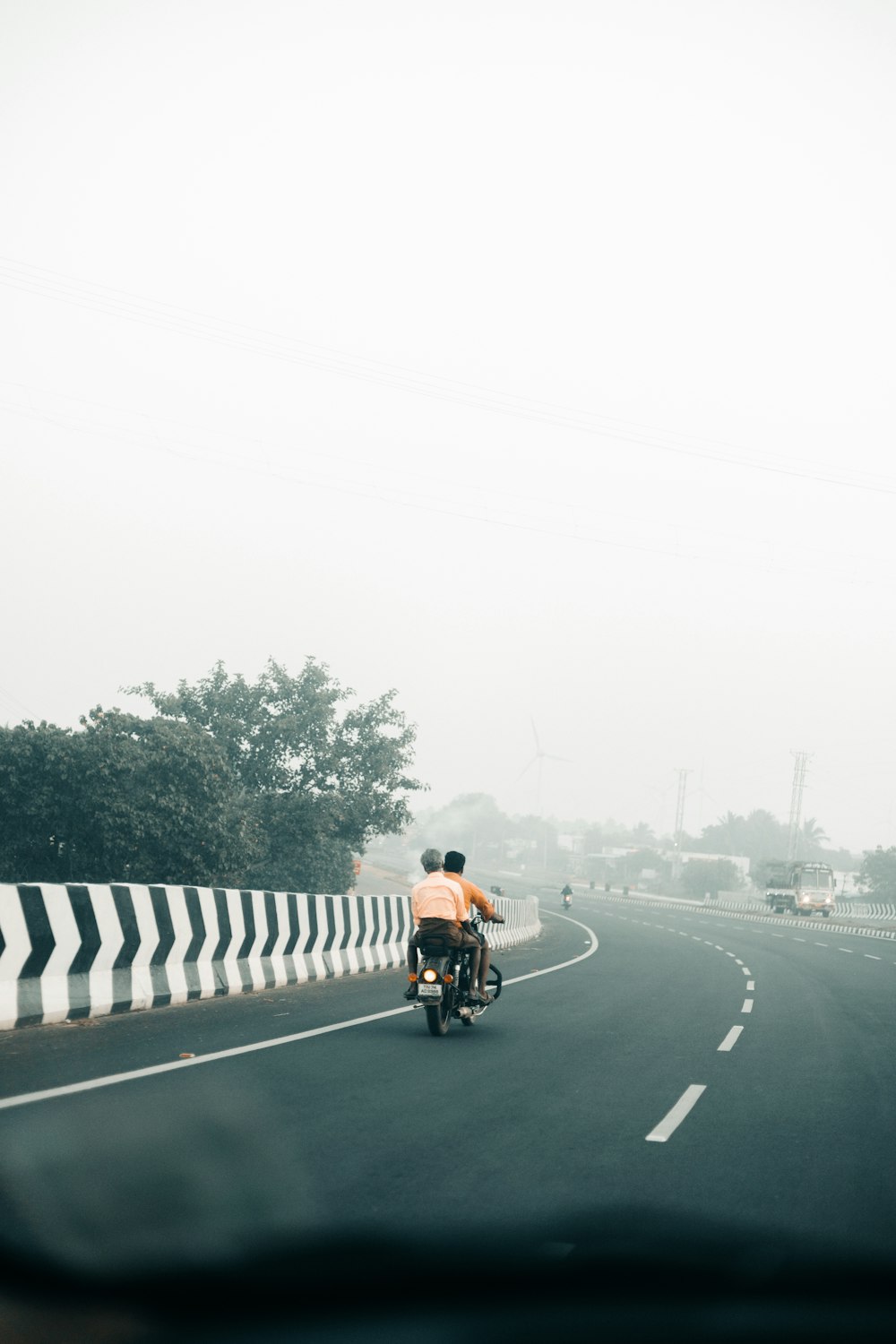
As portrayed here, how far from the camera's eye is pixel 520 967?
21.8 m

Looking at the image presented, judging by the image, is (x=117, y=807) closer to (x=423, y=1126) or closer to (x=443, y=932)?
(x=443, y=932)

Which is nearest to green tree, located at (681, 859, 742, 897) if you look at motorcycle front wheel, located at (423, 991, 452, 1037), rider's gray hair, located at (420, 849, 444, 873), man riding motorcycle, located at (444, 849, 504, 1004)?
man riding motorcycle, located at (444, 849, 504, 1004)

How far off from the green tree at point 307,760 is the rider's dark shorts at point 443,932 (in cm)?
3258

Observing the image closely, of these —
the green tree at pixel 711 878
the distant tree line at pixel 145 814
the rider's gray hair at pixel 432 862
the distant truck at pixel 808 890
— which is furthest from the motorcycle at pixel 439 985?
the green tree at pixel 711 878

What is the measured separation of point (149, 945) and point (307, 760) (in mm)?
33792

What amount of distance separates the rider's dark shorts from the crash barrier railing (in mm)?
2788

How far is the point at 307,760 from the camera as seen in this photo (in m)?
46.2

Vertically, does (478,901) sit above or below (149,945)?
above

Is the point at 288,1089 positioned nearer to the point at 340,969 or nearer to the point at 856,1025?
the point at 856,1025

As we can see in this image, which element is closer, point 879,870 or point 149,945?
point 149,945

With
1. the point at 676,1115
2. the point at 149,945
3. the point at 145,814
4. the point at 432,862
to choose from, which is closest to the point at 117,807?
the point at 145,814

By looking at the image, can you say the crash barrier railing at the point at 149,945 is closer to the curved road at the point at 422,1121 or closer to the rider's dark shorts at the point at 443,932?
the curved road at the point at 422,1121

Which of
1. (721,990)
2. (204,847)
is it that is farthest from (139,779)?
(721,990)

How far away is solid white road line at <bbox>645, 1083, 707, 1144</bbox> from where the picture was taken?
7352 millimetres
